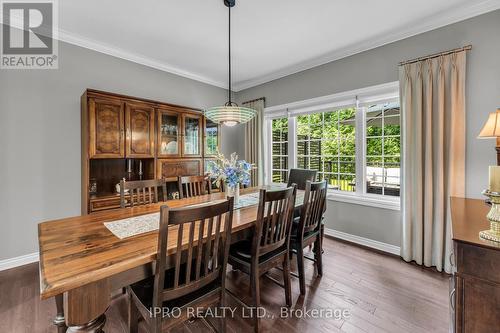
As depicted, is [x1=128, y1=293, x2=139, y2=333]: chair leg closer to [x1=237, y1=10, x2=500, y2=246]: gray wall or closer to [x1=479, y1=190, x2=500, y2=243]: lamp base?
[x1=479, y1=190, x2=500, y2=243]: lamp base

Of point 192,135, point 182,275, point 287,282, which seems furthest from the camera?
point 192,135

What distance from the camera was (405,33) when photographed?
2678 millimetres

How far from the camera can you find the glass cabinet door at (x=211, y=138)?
390 cm

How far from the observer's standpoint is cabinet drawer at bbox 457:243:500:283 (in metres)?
0.95

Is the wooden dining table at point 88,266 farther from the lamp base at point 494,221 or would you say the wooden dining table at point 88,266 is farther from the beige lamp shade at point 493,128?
the beige lamp shade at point 493,128

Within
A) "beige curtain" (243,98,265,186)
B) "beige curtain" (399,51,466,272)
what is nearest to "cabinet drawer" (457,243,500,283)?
"beige curtain" (399,51,466,272)

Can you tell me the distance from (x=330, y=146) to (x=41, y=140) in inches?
153

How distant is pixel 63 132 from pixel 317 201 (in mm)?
3130

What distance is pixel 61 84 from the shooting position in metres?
2.75

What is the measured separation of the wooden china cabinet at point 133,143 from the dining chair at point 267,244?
6.38 feet

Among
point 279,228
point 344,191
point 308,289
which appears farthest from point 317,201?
point 344,191

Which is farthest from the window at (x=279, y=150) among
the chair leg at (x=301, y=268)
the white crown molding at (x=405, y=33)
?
the chair leg at (x=301, y=268)

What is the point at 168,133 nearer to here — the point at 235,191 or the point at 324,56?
the point at 235,191

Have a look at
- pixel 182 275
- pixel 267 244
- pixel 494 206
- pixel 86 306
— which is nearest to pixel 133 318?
pixel 182 275
